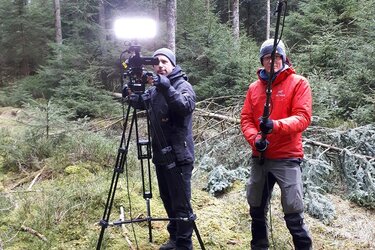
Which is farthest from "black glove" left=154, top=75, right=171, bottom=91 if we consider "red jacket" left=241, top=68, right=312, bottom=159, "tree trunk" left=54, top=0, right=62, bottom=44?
"tree trunk" left=54, top=0, right=62, bottom=44

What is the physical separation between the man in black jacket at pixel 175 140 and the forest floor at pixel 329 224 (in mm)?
901

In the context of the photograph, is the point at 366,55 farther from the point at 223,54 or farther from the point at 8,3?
the point at 8,3

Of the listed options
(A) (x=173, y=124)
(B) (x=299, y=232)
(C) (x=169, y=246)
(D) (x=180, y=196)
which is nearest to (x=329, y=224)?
(B) (x=299, y=232)

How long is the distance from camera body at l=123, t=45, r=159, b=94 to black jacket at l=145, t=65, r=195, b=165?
0.44ft

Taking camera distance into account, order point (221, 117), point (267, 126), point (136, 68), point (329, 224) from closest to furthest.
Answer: point (267, 126) < point (136, 68) < point (329, 224) < point (221, 117)

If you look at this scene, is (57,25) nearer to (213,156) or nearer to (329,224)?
(213,156)

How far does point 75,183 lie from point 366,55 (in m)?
6.41

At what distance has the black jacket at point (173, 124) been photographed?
9.84 feet

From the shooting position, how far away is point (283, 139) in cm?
286

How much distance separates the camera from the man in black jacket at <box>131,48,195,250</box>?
2969 mm

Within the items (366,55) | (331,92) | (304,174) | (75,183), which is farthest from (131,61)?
(366,55)

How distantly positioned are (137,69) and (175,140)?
0.71 meters

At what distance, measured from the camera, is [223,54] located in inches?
409

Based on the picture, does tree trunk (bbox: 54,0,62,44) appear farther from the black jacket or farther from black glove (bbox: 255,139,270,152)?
black glove (bbox: 255,139,270,152)
